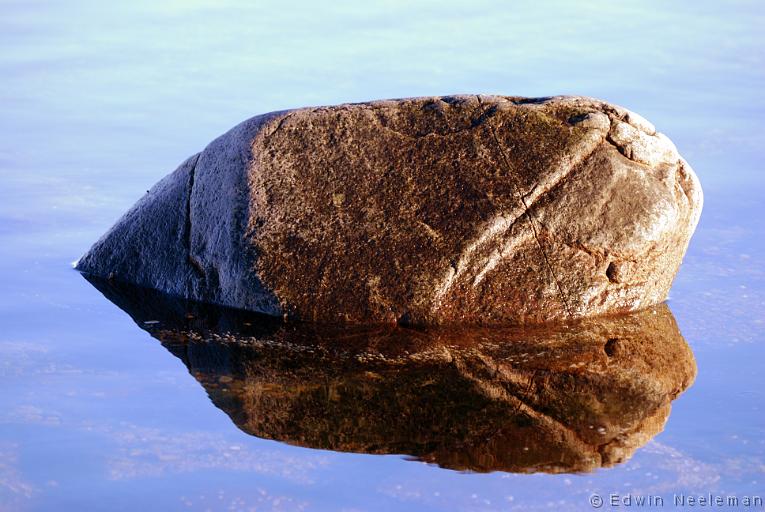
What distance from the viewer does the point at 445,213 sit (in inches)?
267

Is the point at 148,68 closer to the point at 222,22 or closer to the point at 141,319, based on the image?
the point at 222,22

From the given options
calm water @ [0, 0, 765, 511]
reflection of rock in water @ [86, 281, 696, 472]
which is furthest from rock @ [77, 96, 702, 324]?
calm water @ [0, 0, 765, 511]

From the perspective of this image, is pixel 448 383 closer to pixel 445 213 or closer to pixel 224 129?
pixel 445 213

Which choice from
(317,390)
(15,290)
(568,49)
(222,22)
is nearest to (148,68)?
(222,22)

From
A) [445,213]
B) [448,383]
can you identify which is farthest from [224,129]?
[448,383]

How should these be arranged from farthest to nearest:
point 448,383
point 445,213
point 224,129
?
point 224,129, point 445,213, point 448,383

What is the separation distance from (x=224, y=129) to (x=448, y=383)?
5.58 meters

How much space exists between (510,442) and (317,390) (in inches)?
44.2

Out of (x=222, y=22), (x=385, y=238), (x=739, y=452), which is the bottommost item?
(x=739, y=452)

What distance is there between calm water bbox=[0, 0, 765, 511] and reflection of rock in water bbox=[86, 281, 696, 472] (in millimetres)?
130

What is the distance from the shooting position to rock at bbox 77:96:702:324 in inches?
265

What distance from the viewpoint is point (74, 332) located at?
690 cm

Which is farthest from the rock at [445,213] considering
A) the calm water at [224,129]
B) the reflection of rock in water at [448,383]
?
the calm water at [224,129]

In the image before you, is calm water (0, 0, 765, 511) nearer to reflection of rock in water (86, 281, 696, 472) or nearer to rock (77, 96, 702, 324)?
reflection of rock in water (86, 281, 696, 472)
